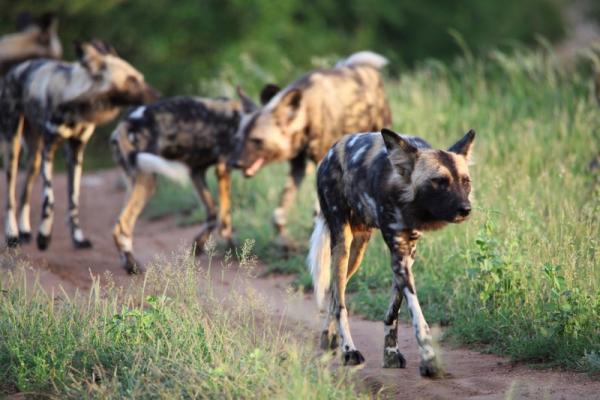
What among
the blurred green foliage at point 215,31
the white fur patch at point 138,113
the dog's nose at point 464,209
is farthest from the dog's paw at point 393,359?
the blurred green foliage at point 215,31

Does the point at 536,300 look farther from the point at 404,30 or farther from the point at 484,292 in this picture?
the point at 404,30

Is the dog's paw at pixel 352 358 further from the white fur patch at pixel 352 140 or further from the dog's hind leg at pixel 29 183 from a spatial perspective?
the dog's hind leg at pixel 29 183

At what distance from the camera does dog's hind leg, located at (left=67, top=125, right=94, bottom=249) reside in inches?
274

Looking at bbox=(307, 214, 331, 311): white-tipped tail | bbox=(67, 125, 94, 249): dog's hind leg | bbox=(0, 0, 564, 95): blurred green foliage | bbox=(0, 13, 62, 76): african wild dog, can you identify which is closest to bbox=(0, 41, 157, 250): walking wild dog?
bbox=(67, 125, 94, 249): dog's hind leg

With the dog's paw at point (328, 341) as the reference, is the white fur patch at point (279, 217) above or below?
above

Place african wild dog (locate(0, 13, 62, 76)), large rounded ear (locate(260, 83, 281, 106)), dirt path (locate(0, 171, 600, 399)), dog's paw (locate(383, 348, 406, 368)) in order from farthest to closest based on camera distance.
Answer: african wild dog (locate(0, 13, 62, 76)), large rounded ear (locate(260, 83, 281, 106)), dog's paw (locate(383, 348, 406, 368)), dirt path (locate(0, 171, 600, 399))

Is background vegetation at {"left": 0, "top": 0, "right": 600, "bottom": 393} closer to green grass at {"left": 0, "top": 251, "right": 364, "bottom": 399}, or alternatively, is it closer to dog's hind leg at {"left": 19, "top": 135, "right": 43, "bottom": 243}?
green grass at {"left": 0, "top": 251, "right": 364, "bottom": 399}

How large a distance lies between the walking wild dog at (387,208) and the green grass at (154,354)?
1.32 ft

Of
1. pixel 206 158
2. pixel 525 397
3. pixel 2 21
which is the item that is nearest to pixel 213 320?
pixel 525 397

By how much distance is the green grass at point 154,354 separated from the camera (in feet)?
10.8

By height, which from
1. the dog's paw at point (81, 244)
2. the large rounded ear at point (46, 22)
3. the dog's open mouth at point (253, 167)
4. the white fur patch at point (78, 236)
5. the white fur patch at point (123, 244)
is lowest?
the dog's paw at point (81, 244)

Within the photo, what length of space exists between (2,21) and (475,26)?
8.76 m

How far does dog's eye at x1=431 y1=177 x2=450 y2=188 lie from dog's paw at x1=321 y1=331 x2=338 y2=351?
907 mm

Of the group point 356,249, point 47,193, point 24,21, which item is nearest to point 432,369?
point 356,249
